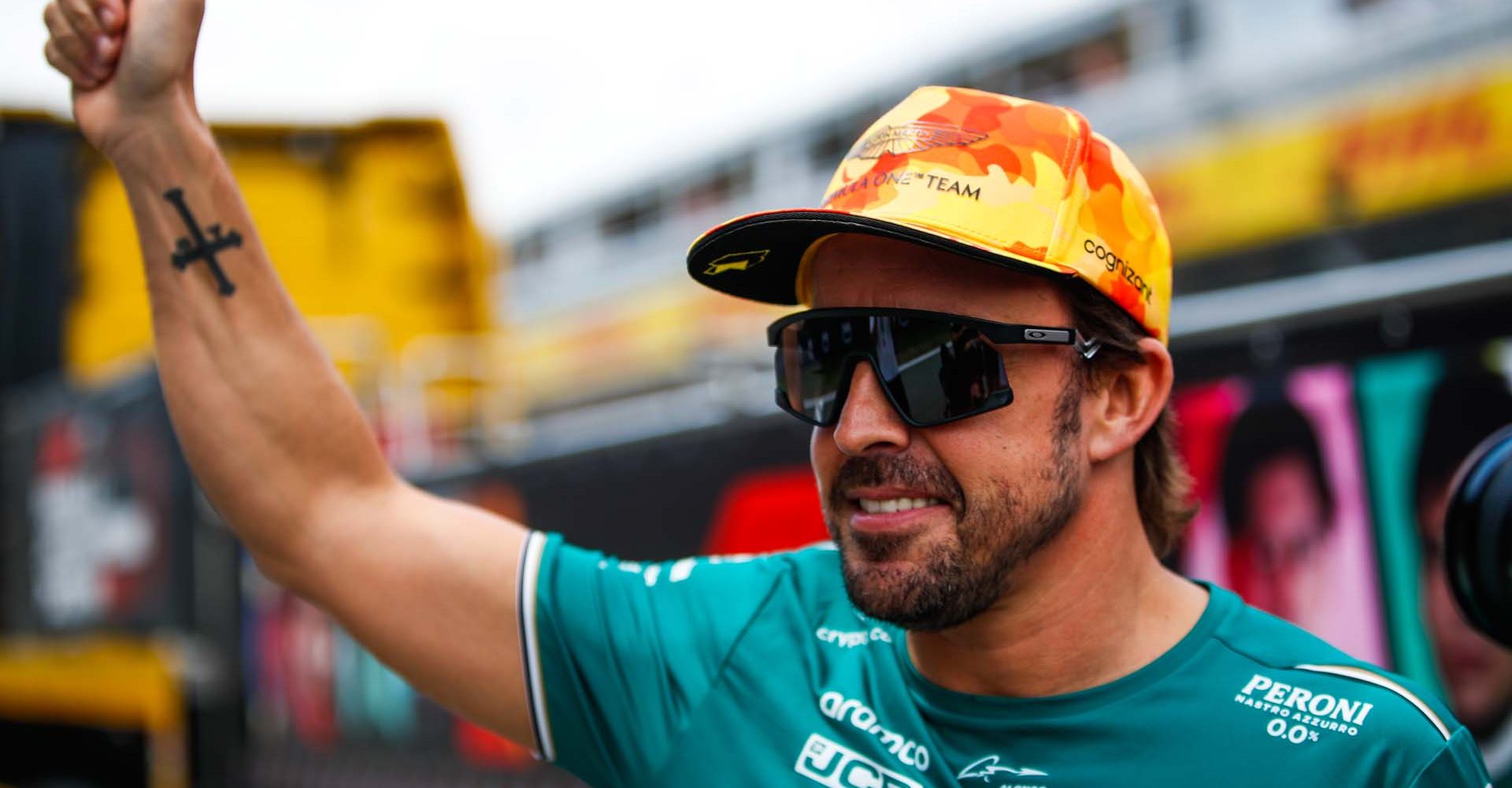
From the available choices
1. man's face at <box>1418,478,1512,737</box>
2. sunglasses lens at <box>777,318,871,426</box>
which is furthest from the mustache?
man's face at <box>1418,478,1512,737</box>

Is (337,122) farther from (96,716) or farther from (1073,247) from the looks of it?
(1073,247)

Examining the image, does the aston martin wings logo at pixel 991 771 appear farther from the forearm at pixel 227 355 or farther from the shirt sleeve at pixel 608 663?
the forearm at pixel 227 355

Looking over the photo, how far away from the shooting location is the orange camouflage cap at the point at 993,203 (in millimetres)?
1691

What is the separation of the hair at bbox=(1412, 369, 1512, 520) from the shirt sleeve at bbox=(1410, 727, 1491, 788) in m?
1.09

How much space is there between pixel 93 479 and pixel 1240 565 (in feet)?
20.1

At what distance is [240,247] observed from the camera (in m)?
1.97

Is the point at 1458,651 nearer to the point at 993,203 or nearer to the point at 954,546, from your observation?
the point at 954,546

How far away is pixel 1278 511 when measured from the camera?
2.77 meters

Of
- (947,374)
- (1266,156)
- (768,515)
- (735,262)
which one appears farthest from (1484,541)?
(1266,156)

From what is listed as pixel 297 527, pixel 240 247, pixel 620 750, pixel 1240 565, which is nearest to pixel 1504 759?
pixel 1240 565

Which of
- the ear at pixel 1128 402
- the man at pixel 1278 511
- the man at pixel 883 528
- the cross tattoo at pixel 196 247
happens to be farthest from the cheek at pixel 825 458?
the man at pixel 1278 511

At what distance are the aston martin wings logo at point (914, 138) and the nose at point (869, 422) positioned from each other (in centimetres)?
33

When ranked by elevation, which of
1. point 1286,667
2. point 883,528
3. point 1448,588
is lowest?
point 1448,588

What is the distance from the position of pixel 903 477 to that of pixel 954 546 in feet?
0.40
